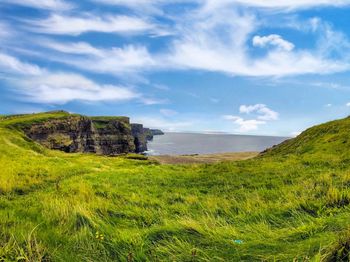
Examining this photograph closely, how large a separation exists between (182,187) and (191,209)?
8.11m

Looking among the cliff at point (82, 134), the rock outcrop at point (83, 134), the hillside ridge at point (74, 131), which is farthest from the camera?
the rock outcrop at point (83, 134)

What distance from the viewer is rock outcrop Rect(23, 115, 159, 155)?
294ft

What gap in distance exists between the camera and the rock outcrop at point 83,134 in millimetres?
89750

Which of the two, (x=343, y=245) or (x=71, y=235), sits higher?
(x=343, y=245)

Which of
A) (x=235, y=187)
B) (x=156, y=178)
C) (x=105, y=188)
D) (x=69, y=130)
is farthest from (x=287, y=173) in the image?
(x=69, y=130)

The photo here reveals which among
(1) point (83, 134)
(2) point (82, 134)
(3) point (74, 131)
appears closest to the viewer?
(3) point (74, 131)

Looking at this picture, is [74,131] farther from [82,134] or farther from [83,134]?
[83,134]

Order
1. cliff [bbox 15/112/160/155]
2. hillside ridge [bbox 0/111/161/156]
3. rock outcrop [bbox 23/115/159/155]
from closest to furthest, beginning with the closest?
hillside ridge [bbox 0/111/161/156]
cliff [bbox 15/112/160/155]
rock outcrop [bbox 23/115/159/155]

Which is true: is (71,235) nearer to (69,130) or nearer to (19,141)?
(19,141)

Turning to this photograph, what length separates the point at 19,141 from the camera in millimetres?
50812

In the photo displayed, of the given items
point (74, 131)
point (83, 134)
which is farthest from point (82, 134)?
point (74, 131)

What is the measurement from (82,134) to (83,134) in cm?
163

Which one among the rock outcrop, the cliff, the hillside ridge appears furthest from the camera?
the rock outcrop

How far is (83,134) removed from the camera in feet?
432
